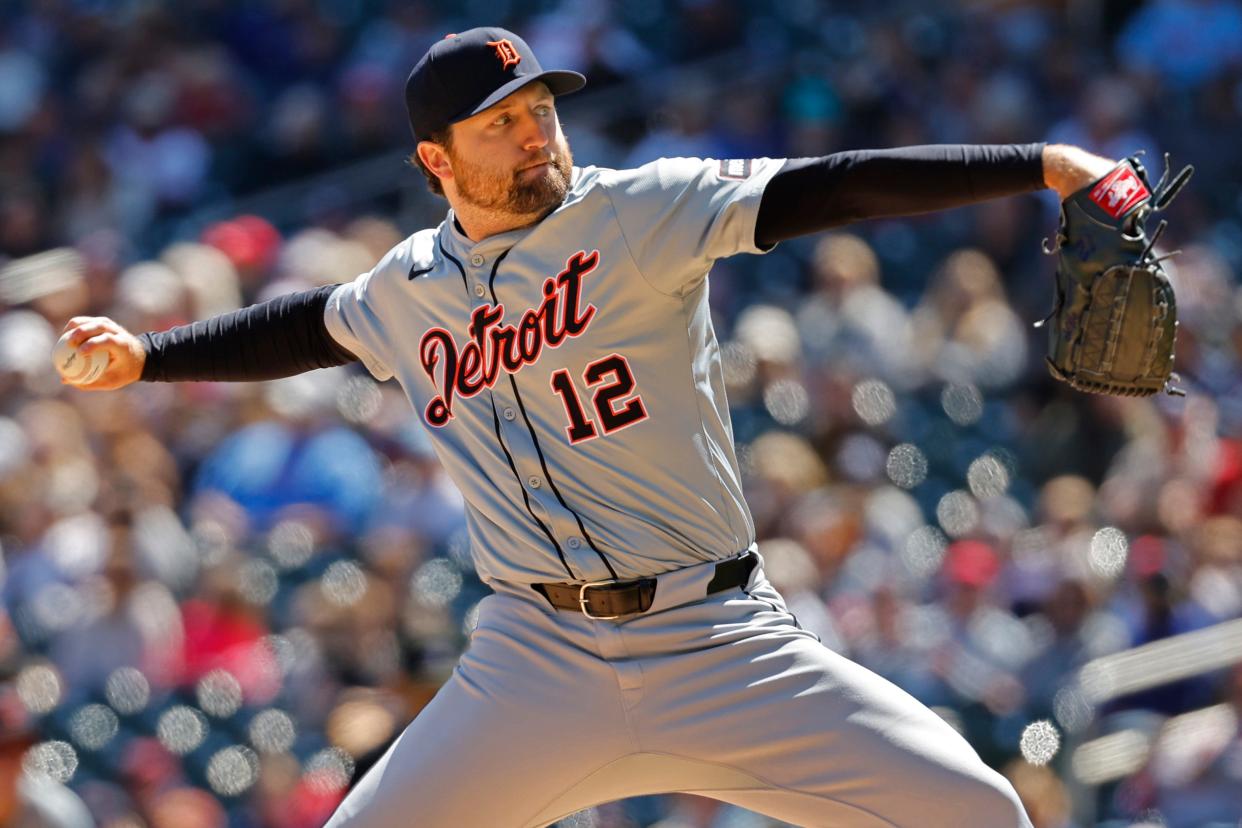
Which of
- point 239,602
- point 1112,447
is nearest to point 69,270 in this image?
point 239,602

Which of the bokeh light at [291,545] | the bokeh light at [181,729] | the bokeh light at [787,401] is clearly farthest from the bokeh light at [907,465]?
the bokeh light at [181,729]

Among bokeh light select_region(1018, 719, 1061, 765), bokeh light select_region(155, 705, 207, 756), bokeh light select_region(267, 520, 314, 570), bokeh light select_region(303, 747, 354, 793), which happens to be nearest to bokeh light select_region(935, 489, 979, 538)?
bokeh light select_region(1018, 719, 1061, 765)

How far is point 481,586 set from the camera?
6.49 m

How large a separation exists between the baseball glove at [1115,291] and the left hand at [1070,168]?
0.04ft

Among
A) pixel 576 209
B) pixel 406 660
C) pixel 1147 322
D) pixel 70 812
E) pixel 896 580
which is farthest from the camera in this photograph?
pixel 896 580

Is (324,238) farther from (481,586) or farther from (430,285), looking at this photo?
(430,285)

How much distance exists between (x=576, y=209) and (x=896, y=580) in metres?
3.52

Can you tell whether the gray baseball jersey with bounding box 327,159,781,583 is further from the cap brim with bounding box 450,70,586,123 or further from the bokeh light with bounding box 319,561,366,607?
the bokeh light with bounding box 319,561,366,607

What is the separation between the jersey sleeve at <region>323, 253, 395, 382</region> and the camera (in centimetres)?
353

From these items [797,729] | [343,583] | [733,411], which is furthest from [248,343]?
[733,411]

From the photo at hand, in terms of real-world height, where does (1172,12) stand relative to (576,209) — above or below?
above

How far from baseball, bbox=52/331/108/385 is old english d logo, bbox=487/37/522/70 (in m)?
0.96

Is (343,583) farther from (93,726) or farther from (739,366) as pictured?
(739,366)

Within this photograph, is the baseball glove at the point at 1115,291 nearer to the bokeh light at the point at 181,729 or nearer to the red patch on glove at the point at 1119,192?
the red patch on glove at the point at 1119,192
